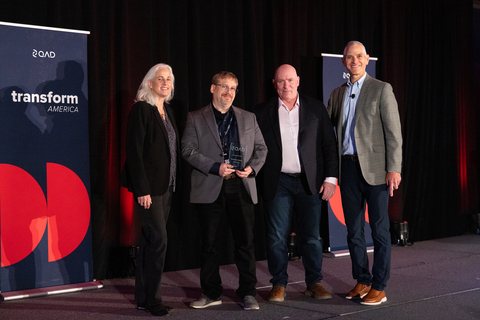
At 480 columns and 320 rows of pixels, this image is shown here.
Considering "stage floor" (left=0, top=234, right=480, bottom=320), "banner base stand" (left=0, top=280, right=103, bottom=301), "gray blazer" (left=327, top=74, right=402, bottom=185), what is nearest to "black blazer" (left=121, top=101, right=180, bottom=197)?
"stage floor" (left=0, top=234, right=480, bottom=320)

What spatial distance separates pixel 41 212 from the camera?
11.6 feet

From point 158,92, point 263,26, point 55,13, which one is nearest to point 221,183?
point 158,92

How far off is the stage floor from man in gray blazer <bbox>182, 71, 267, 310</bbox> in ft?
0.74

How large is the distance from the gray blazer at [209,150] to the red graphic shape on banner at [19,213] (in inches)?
50.6

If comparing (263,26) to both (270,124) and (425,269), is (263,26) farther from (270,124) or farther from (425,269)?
(425,269)

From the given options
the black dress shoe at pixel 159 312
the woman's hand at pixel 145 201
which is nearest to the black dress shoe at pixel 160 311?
the black dress shoe at pixel 159 312

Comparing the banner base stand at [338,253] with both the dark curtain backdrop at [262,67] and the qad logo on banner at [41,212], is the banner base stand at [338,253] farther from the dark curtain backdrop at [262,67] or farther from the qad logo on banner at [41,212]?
the qad logo on banner at [41,212]

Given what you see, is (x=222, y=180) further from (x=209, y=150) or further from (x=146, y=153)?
(x=146, y=153)

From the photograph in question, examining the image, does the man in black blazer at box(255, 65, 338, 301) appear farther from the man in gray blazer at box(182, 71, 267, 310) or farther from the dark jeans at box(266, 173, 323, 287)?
the man in gray blazer at box(182, 71, 267, 310)

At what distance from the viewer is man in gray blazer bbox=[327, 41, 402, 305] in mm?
3088

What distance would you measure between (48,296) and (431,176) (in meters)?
4.73

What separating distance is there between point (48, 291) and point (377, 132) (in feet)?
8.65

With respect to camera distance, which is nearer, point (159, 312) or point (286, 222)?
point (159, 312)

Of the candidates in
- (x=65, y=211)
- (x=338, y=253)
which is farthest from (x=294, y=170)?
(x=338, y=253)
